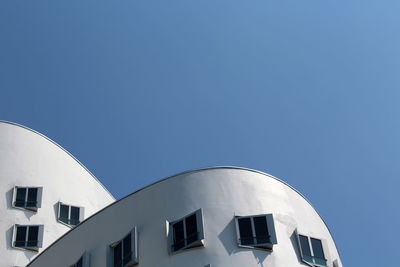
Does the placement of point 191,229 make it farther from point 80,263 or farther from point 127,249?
point 80,263

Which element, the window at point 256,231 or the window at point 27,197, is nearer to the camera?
the window at point 256,231

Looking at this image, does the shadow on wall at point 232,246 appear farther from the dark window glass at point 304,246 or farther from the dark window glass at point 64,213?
the dark window glass at point 64,213

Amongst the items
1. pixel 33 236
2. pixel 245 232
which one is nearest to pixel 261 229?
pixel 245 232

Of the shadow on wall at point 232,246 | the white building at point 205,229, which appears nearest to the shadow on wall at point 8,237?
the white building at point 205,229

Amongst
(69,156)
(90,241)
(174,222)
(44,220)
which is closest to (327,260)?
(174,222)

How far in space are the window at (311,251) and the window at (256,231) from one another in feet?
3.39

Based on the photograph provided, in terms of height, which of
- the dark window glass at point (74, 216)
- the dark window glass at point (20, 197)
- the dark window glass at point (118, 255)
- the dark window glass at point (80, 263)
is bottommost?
the dark window glass at point (118, 255)

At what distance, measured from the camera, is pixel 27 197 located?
2897cm

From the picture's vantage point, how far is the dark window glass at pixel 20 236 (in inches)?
1094

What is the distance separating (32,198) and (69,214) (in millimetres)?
1770

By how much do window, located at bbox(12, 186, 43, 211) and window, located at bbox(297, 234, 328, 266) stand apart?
42.2 ft

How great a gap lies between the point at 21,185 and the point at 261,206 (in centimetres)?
1275

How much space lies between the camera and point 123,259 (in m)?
20.4

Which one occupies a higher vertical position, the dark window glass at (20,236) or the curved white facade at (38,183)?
the curved white facade at (38,183)
